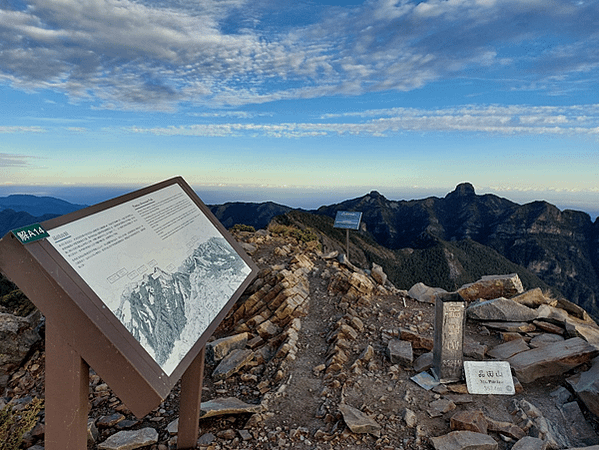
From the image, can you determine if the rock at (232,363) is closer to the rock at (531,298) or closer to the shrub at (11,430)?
the shrub at (11,430)

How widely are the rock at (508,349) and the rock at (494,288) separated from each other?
240 centimetres

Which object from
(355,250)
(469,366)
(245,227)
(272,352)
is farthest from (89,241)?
(355,250)

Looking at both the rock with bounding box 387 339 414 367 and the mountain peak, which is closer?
the rock with bounding box 387 339 414 367

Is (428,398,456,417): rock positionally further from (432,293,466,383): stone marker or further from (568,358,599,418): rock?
(568,358,599,418): rock

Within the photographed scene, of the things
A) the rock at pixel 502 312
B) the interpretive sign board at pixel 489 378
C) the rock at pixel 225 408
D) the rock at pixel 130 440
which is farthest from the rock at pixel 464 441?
the rock at pixel 502 312

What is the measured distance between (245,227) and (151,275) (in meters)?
14.7

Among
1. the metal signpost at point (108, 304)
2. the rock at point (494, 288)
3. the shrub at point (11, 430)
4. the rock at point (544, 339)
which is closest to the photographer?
the metal signpost at point (108, 304)

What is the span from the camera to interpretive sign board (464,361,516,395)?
6.75 meters

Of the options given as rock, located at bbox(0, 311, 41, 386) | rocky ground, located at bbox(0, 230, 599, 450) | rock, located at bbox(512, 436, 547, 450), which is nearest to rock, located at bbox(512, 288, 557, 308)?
rocky ground, located at bbox(0, 230, 599, 450)

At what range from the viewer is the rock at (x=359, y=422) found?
545 centimetres

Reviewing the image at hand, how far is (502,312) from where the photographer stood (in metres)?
9.42

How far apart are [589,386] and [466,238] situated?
76.9 m

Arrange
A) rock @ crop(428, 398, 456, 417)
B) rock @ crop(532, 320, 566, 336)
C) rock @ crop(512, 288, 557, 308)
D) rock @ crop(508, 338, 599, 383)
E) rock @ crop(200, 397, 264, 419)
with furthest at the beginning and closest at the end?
rock @ crop(512, 288, 557, 308) → rock @ crop(532, 320, 566, 336) → rock @ crop(508, 338, 599, 383) → rock @ crop(428, 398, 456, 417) → rock @ crop(200, 397, 264, 419)

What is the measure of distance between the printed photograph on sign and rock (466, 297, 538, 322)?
23.2 feet
